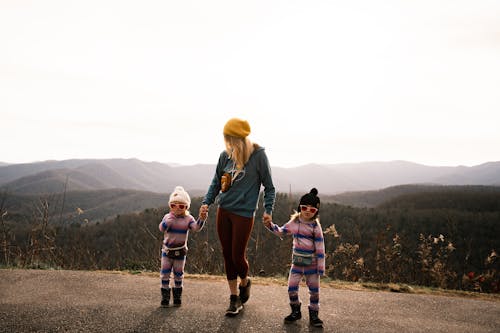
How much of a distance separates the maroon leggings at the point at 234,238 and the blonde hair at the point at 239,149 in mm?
499

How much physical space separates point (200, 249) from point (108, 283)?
2224mm

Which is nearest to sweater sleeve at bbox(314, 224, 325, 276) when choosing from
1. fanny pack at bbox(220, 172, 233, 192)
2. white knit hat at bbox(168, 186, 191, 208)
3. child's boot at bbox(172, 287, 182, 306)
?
fanny pack at bbox(220, 172, 233, 192)

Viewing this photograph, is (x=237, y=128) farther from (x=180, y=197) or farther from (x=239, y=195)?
(x=180, y=197)

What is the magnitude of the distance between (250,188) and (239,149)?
0.42 meters

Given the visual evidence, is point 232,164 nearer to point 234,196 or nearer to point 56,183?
point 234,196

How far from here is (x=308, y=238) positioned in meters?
3.61

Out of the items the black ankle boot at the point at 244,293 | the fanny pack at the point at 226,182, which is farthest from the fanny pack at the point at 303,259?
the fanny pack at the point at 226,182

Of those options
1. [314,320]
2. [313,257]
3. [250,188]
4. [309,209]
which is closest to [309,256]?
[313,257]

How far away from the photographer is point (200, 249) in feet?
22.0

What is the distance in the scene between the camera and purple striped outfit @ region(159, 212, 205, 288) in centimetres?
392

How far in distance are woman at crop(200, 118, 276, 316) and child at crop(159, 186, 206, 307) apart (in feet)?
0.79

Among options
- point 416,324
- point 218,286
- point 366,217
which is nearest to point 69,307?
point 218,286

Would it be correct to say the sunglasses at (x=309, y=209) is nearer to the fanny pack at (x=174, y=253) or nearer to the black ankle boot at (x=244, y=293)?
the black ankle boot at (x=244, y=293)

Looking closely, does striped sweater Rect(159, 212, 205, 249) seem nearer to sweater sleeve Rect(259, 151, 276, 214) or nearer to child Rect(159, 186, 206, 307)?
child Rect(159, 186, 206, 307)
